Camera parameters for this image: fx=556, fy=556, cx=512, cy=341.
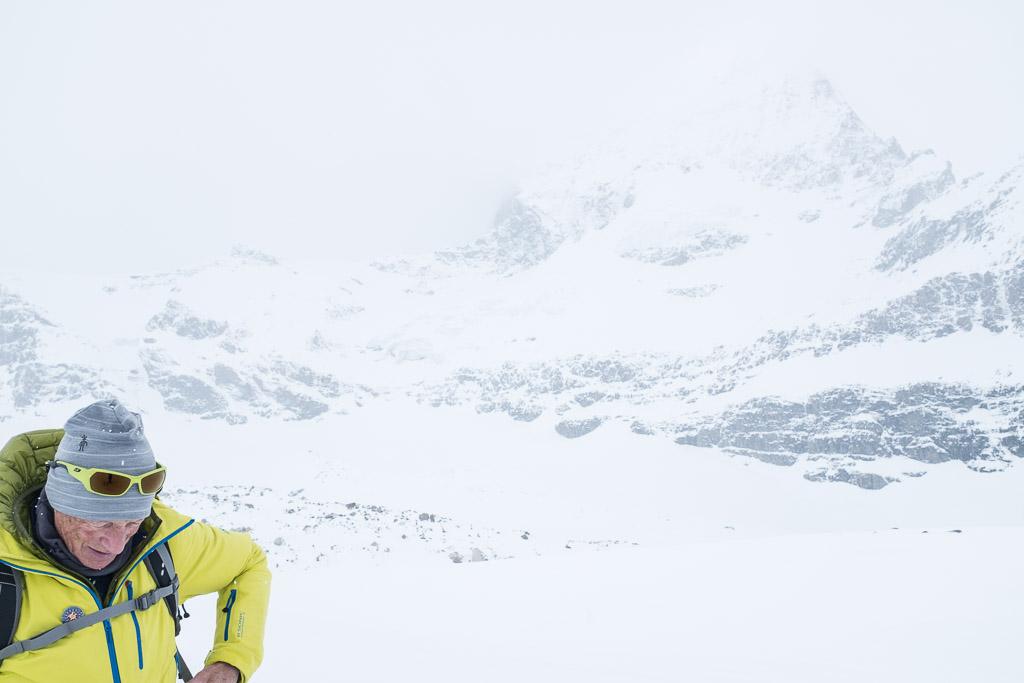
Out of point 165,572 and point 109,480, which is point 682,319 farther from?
point 109,480

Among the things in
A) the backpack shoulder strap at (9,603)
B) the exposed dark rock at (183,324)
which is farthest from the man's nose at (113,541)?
the exposed dark rock at (183,324)

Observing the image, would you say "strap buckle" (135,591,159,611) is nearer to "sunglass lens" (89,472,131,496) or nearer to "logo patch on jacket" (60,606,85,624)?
"logo patch on jacket" (60,606,85,624)

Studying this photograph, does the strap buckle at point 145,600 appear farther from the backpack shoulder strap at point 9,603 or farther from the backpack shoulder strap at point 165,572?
the backpack shoulder strap at point 9,603

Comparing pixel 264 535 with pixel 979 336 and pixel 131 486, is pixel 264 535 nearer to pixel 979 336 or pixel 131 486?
pixel 131 486

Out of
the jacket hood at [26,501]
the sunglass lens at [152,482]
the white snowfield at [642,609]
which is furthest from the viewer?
the white snowfield at [642,609]

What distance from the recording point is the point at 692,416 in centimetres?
8631

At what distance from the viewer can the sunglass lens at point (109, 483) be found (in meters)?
1.83

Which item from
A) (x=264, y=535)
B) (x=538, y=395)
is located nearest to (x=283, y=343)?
(x=538, y=395)

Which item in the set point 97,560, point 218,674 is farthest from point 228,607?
point 97,560

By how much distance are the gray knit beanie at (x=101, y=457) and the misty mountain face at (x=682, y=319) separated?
3305 inches

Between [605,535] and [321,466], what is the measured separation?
130ft

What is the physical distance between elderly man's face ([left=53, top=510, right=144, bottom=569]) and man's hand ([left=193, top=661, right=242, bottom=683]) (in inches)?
21.4

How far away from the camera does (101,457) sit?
6.05 feet

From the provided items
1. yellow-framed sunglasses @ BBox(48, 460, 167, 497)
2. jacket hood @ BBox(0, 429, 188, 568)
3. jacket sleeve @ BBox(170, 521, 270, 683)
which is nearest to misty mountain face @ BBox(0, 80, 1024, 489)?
jacket sleeve @ BBox(170, 521, 270, 683)
